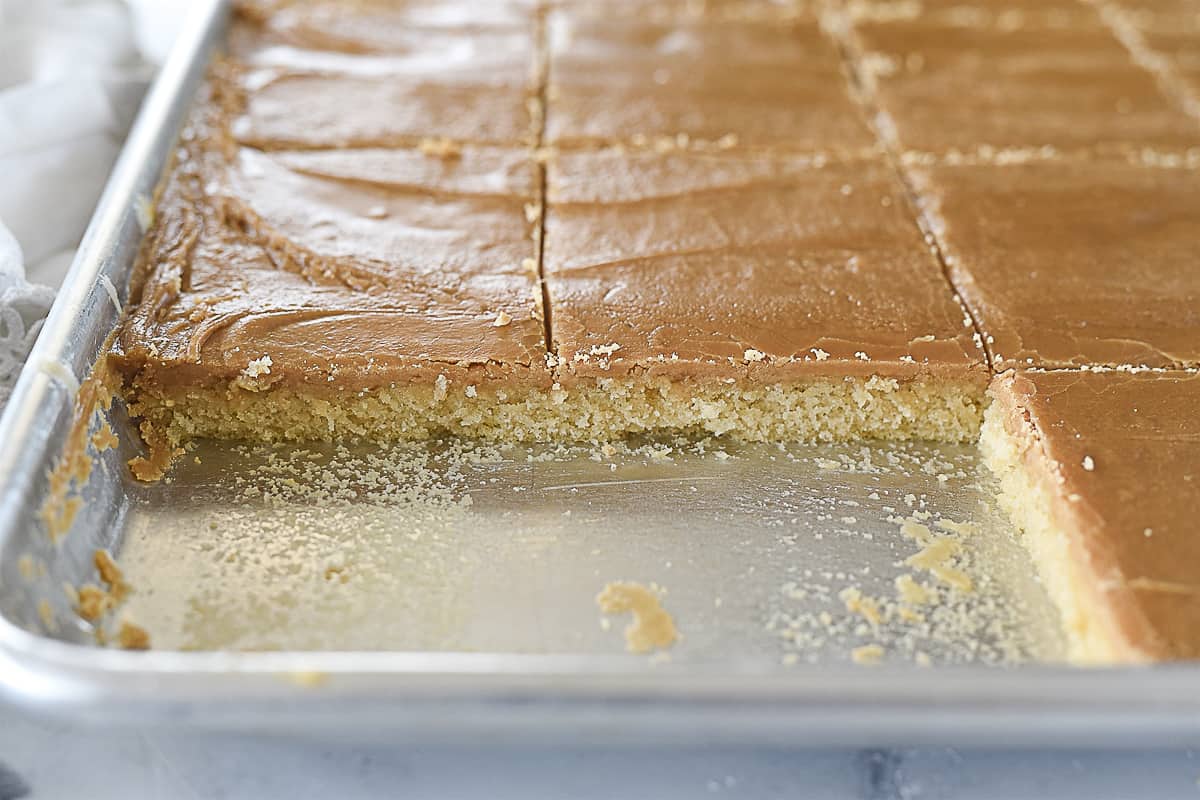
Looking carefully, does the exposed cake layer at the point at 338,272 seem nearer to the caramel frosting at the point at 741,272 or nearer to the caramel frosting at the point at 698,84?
the caramel frosting at the point at 741,272

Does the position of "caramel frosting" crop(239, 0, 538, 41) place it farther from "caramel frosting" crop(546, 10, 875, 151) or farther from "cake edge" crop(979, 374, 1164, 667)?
"cake edge" crop(979, 374, 1164, 667)

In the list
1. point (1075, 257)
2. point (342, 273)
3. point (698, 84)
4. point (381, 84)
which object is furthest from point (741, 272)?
point (381, 84)

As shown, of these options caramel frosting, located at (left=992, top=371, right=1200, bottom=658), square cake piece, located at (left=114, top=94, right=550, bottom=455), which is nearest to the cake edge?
caramel frosting, located at (left=992, top=371, right=1200, bottom=658)

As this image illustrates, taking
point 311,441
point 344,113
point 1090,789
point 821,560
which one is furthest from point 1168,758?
point 344,113

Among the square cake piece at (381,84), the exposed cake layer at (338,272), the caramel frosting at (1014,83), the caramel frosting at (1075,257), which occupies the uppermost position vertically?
the square cake piece at (381,84)

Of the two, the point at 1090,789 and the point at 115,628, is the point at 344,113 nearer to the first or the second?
the point at 115,628

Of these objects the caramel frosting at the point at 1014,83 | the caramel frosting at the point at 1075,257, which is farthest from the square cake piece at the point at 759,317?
the caramel frosting at the point at 1014,83
